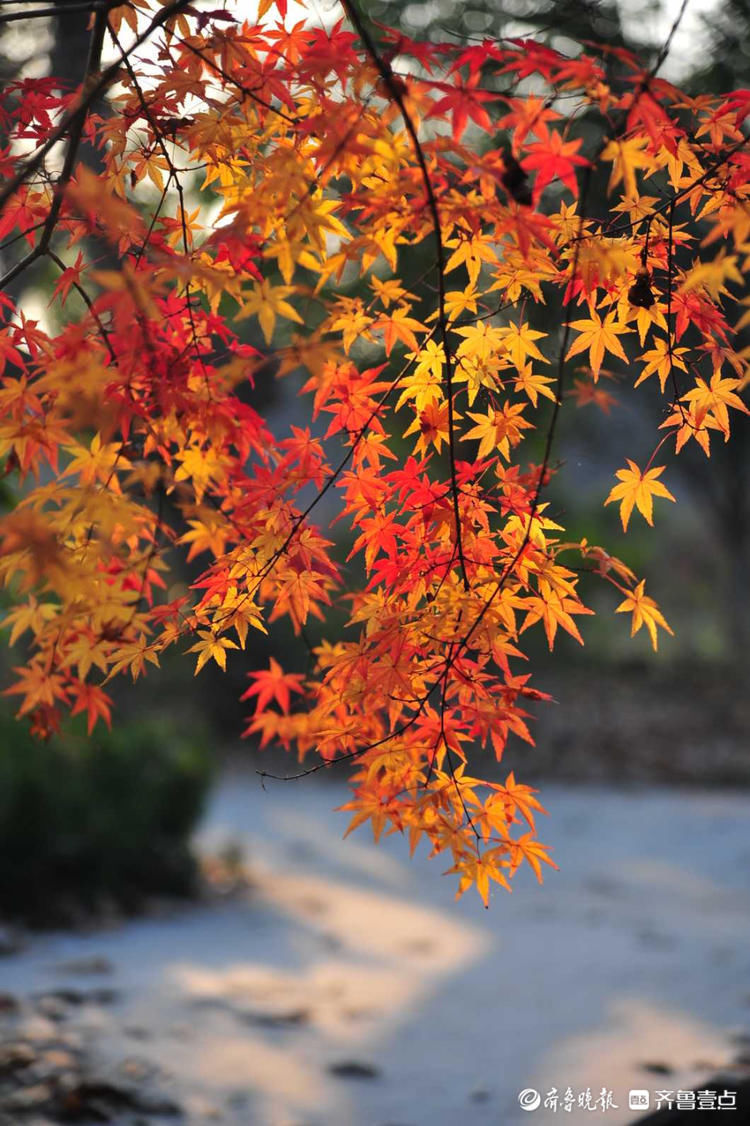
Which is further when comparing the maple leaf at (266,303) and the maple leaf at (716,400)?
the maple leaf at (716,400)

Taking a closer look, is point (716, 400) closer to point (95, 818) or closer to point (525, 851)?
point (525, 851)

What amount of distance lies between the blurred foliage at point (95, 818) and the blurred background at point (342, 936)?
10 millimetres

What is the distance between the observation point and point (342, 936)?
3.91 meters

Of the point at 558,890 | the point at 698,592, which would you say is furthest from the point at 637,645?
the point at 558,890

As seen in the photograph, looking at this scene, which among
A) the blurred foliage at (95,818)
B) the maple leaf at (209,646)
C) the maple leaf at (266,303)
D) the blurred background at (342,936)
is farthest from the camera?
the blurred foliage at (95,818)

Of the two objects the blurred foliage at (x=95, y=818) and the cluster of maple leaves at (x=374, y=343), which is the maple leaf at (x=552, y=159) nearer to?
the cluster of maple leaves at (x=374, y=343)

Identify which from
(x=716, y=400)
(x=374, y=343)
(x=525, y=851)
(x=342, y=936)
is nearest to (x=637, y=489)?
(x=716, y=400)

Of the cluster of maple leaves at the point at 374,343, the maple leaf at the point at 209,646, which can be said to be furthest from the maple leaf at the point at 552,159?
the maple leaf at the point at 209,646

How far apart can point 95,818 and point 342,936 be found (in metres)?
1.01

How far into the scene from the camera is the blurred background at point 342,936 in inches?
97.0

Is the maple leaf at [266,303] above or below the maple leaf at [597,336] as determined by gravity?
below

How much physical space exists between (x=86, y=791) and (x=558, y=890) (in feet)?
6.78

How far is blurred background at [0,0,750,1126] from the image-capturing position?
97.0 inches

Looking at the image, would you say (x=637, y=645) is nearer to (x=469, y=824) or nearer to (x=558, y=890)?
(x=558, y=890)
